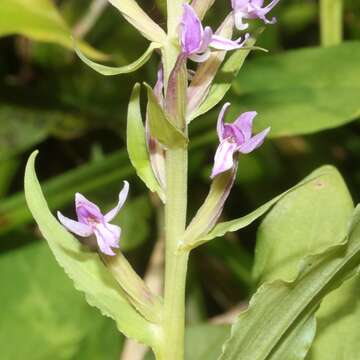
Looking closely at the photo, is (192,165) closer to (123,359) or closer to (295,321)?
(123,359)

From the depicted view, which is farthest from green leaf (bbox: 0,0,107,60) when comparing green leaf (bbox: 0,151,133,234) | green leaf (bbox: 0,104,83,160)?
green leaf (bbox: 0,104,83,160)

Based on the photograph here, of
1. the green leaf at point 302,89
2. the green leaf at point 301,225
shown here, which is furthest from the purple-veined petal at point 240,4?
the green leaf at point 302,89

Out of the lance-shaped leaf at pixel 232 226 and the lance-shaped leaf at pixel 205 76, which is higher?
the lance-shaped leaf at pixel 205 76

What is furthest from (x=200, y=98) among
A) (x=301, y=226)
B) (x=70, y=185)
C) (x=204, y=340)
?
(x=70, y=185)

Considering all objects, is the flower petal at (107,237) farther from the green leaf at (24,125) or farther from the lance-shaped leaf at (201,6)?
the green leaf at (24,125)

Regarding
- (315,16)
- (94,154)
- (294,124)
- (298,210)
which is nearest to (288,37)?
(315,16)

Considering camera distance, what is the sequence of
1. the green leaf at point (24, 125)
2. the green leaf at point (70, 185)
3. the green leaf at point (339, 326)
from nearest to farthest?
the green leaf at point (339, 326), the green leaf at point (70, 185), the green leaf at point (24, 125)
